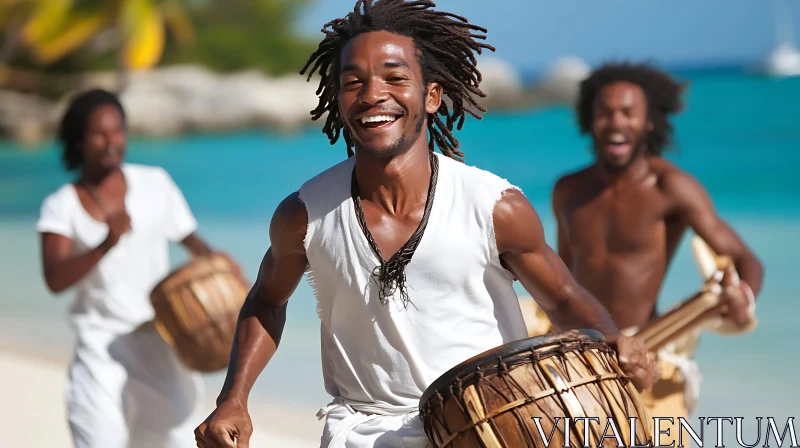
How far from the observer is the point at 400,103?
12.0 ft

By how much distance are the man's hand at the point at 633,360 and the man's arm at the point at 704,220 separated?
215 centimetres

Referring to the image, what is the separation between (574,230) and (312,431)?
4088 mm

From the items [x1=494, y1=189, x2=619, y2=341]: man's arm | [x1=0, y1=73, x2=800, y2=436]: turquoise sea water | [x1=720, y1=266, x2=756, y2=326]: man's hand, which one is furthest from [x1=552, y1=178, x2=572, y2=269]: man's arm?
[x1=0, y1=73, x2=800, y2=436]: turquoise sea water

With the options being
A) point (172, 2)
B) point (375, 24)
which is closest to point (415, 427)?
point (375, 24)

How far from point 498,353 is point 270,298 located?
0.83 metres

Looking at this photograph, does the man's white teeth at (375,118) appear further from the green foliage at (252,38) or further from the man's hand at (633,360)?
the green foliage at (252,38)

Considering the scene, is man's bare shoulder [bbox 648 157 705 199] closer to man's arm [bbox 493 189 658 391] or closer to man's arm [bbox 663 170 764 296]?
man's arm [bbox 663 170 764 296]

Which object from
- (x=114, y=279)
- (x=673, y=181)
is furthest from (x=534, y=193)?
(x=114, y=279)

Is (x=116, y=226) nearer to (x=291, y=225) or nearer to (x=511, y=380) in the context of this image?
(x=291, y=225)

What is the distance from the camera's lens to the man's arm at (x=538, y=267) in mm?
3654

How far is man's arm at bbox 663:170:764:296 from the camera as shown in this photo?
569cm

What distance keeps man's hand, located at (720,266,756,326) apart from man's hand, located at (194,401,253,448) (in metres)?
2.23

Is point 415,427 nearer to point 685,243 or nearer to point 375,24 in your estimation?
point 375,24

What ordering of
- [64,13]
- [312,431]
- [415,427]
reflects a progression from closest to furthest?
[415,427], [312,431], [64,13]
